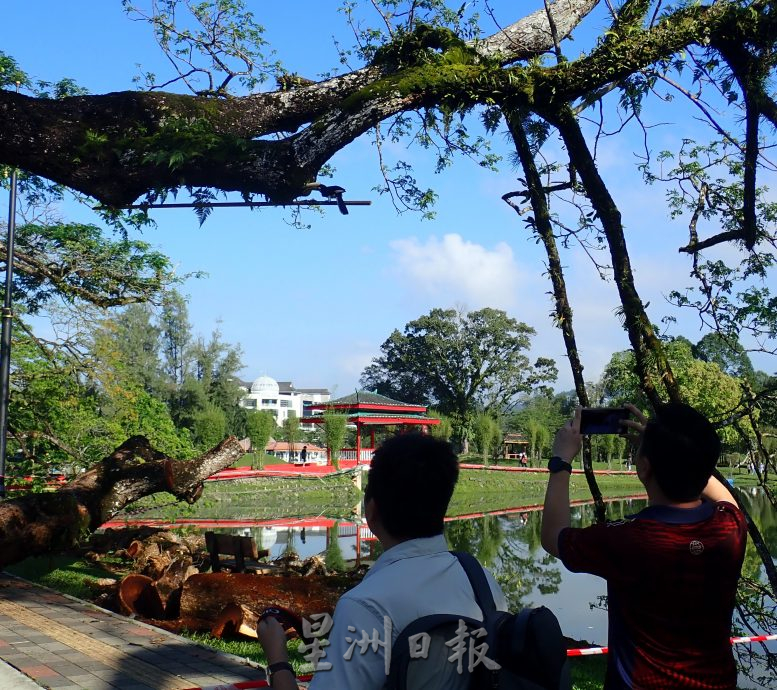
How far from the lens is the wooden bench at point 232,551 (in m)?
8.63

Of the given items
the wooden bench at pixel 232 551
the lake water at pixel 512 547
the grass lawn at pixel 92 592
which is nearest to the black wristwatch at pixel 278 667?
the grass lawn at pixel 92 592

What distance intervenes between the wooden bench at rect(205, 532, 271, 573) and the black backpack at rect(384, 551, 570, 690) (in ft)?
24.0

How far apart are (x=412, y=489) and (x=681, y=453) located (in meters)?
0.82

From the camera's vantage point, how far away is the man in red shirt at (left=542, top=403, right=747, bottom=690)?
6.80ft

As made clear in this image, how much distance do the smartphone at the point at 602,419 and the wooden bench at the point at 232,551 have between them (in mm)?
6722

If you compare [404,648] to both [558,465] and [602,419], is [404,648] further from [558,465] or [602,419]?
[602,419]

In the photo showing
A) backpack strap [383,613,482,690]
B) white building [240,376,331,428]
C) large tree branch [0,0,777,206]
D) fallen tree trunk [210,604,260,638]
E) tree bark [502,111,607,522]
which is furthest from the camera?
white building [240,376,331,428]

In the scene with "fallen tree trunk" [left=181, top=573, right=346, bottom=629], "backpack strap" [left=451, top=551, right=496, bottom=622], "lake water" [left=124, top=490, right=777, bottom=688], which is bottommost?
"lake water" [left=124, top=490, right=777, bottom=688]

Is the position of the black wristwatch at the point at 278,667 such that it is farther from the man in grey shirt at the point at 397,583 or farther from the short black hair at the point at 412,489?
the short black hair at the point at 412,489

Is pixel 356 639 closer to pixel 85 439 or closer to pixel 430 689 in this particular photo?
pixel 430 689

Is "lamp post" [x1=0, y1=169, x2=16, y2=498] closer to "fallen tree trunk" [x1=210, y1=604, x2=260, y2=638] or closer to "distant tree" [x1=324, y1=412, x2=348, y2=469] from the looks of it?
"fallen tree trunk" [x1=210, y1=604, x2=260, y2=638]

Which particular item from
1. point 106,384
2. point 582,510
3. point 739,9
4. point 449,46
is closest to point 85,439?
point 106,384

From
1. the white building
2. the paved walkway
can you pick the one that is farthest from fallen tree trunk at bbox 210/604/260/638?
the white building

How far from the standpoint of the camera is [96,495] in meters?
8.85
